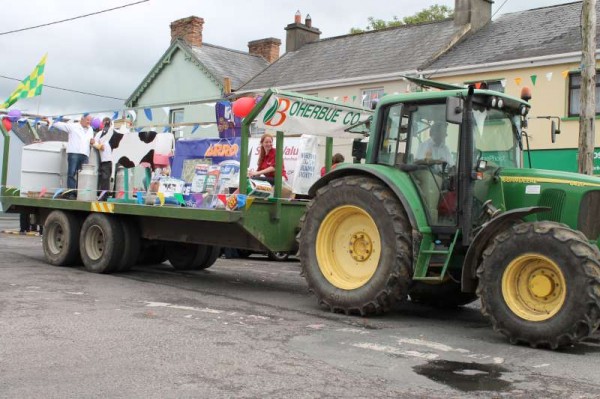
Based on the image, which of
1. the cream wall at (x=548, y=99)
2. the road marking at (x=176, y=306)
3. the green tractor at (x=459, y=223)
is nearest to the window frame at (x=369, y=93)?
the cream wall at (x=548, y=99)

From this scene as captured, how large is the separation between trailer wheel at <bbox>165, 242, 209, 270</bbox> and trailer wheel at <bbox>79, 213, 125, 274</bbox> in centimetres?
122

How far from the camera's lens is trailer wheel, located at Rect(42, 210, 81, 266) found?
11.4 m

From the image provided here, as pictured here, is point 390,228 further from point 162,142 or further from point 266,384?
point 162,142

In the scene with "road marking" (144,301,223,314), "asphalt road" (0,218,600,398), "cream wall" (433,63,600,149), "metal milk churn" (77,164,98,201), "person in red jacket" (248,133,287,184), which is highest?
"cream wall" (433,63,600,149)

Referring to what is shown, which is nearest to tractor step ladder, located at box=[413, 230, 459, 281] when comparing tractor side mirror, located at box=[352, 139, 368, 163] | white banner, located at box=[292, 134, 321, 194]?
tractor side mirror, located at box=[352, 139, 368, 163]

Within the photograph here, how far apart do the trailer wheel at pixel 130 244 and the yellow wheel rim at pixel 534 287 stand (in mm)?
6243

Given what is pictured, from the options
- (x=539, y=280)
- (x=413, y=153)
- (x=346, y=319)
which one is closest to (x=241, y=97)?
(x=413, y=153)

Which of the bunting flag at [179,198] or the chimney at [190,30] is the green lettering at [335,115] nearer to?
the bunting flag at [179,198]

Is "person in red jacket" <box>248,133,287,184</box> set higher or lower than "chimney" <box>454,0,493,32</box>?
lower

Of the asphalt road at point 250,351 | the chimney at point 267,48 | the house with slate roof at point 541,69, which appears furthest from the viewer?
the chimney at point 267,48

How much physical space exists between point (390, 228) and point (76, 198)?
6346 mm

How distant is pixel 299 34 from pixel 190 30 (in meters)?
4.87

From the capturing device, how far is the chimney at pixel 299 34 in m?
31.2

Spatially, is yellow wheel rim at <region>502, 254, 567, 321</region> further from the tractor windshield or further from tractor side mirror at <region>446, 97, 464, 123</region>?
tractor side mirror at <region>446, 97, 464, 123</region>
